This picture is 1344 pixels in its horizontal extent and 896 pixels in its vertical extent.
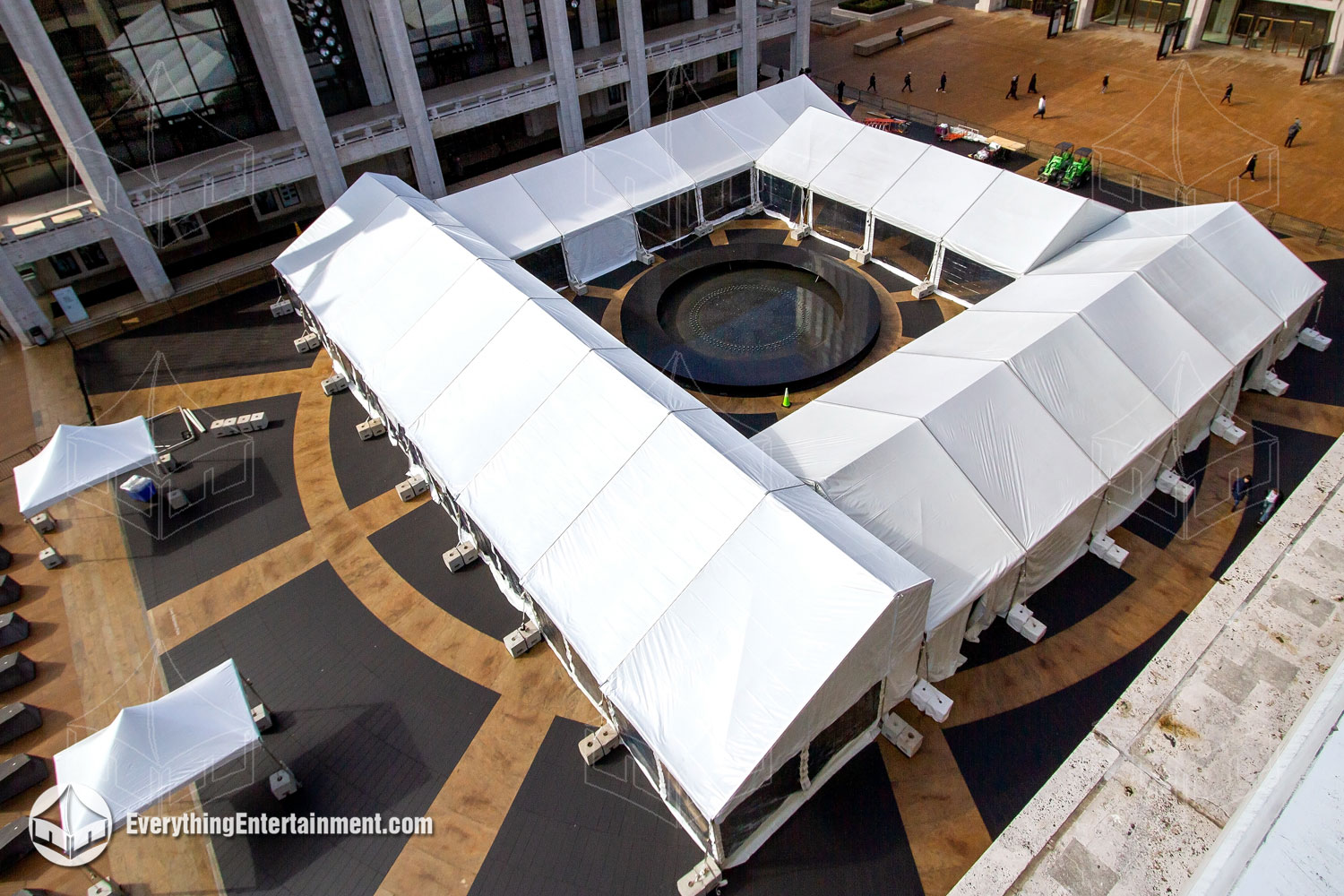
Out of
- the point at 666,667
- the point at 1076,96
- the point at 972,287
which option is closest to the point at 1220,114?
the point at 1076,96

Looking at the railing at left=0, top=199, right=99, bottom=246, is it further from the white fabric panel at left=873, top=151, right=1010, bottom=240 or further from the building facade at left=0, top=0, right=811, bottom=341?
the white fabric panel at left=873, top=151, right=1010, bottom=240

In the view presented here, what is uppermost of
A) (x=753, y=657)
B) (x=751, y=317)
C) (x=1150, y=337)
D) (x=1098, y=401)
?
(x=1150, y=337)

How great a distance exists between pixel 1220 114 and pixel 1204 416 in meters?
27.4

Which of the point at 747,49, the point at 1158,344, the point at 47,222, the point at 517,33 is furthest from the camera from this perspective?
the point at 747,49

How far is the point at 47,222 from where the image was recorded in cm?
2578

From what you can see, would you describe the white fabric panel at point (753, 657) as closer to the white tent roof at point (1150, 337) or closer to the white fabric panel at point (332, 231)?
the white tent roof at point (1150, 337)

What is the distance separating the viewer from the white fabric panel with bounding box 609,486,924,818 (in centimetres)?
1175

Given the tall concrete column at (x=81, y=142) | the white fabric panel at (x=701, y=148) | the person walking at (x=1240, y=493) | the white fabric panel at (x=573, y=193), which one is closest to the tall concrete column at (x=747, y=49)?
the white fabric panel at (x=701, y=148)

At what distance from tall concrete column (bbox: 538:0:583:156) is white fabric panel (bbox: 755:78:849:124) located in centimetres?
949

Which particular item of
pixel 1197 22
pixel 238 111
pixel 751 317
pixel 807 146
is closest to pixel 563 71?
pixel 807 146

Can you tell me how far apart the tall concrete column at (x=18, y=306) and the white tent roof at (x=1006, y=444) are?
29440 mm

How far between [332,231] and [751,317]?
1459 centimetres

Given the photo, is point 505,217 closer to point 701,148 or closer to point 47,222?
point 701,148

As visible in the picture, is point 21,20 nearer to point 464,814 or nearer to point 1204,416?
point 464,814
